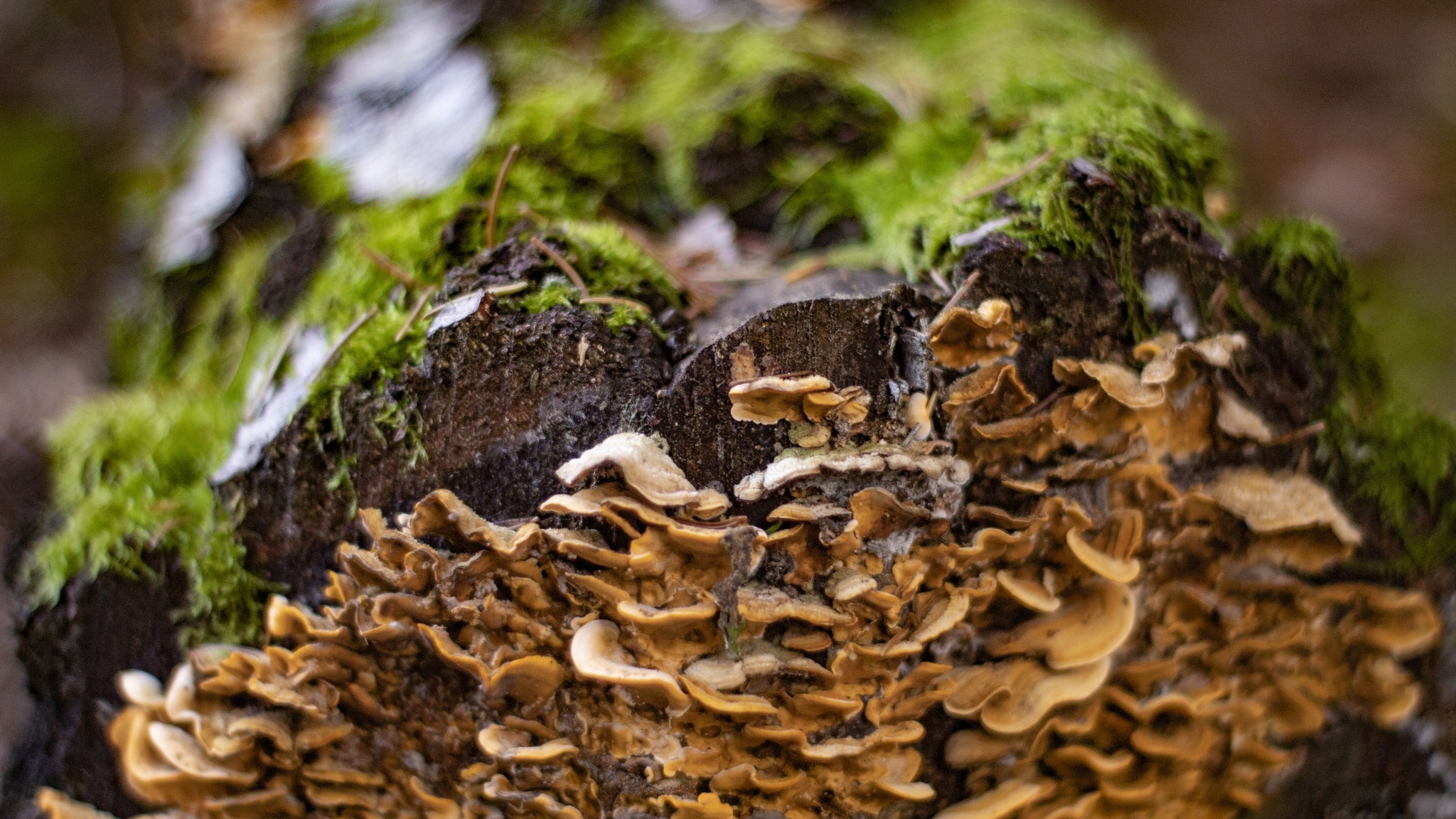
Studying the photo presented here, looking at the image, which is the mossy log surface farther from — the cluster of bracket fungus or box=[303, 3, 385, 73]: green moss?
box=[303, 3, 385, 73]: green moss

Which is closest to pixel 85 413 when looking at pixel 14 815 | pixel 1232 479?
pixel 14 815

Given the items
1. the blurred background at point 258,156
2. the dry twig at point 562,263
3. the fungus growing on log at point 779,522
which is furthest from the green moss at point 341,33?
the dry twig at point 562,263

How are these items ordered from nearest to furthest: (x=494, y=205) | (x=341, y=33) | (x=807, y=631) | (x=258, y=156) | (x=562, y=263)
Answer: (x=807, y=631), (x=562, y=263), (x=494, y=205), (x=258, y=156), (x=341, y=33)

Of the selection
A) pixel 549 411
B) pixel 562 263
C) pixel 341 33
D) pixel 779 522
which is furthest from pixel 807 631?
pixel 341 33

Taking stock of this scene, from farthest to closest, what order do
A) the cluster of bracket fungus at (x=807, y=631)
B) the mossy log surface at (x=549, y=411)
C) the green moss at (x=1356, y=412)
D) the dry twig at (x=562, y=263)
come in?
the green moss at (x=1356, y=412)
the dry twig at (x=562, y=263)
the mossy log surface at (x=549, y=411)
the cluster of bracket fungus at (x=807, y=631)

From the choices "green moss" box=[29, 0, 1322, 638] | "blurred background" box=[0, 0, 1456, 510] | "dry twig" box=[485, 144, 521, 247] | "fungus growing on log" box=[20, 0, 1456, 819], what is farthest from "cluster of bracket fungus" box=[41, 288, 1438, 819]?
"blurred background" box=[0, 0, 1456, 510]

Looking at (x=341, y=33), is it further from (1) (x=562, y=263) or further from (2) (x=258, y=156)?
(1) (x=562, y=263)

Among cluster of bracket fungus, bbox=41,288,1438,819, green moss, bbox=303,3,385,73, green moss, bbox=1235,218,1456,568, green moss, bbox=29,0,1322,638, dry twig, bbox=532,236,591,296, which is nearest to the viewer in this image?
cluster of bracket fungus, bbox=41,288,1438,819

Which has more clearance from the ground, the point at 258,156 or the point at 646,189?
the point at 646,189

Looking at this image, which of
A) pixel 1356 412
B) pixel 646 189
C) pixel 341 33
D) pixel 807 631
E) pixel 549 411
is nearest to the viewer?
pixel 807 631

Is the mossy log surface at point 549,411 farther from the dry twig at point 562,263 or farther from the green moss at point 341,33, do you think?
the green moss at point 341,33
